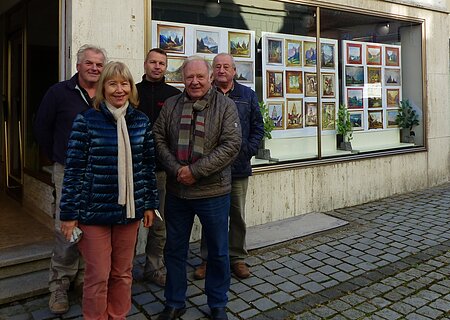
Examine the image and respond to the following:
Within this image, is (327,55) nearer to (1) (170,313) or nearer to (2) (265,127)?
(2) (265,127)

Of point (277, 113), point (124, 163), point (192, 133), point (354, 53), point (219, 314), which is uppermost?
point (354, 53)

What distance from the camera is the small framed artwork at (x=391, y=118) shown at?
7860 millimetres

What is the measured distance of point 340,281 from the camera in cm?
404

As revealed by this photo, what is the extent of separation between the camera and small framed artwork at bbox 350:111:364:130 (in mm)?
7227

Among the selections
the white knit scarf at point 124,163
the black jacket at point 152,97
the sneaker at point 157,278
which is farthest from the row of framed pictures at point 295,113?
the white knit scarf at point 124,163

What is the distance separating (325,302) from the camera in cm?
363

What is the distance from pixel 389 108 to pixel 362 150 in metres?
1.28

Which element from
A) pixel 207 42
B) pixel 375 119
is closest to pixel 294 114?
pixel 207 42

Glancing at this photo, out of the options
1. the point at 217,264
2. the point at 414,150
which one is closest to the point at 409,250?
the point at 217,264

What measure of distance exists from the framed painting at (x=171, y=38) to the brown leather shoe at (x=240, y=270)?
252cm

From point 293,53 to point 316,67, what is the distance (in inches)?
17.9

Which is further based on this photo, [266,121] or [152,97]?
[266,121]

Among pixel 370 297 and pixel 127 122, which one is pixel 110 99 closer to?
pixel 127 122

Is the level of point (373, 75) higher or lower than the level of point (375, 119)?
higher
